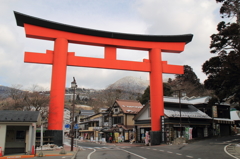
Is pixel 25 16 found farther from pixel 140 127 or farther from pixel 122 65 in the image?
pixel 140 127

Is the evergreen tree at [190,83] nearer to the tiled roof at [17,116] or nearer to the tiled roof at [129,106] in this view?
the tiled roof at [129,106]

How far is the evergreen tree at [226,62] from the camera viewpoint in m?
18.8

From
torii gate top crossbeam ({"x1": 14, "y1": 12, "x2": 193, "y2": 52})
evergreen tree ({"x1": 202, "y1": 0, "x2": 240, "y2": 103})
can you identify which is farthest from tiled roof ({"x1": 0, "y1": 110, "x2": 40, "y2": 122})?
evergreen tree ({"x1": 202, "y1": 0, "x2": 240, "y2": 103})

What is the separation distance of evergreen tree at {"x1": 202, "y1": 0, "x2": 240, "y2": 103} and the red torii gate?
3266mm

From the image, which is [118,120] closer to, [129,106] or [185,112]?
[129,106]

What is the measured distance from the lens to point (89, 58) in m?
22.0

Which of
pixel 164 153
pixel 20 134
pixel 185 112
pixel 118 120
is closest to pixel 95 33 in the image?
pixel 20 134

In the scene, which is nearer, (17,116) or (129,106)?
(17,116)

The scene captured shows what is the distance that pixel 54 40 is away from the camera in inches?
858

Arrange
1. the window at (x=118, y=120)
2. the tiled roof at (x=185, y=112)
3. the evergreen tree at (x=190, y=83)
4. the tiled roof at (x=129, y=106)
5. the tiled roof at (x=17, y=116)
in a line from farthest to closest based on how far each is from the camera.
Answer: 1. the evergreen tree at (x=190, y=83)
2. the window at (x=118, y=120)
3. the tiled roof at (x=129, y=106)
4. the tiled roof at (x=185, y=112)
5. the tiled roof at (x=17, y=116)

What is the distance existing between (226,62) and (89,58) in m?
12.8

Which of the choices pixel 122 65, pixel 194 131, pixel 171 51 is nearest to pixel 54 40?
pixel 122 65

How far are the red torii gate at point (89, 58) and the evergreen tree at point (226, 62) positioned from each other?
327 centimetres

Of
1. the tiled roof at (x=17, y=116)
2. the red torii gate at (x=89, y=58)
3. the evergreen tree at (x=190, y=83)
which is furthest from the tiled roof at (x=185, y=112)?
the evergreen tree at (x=190, y=83)
